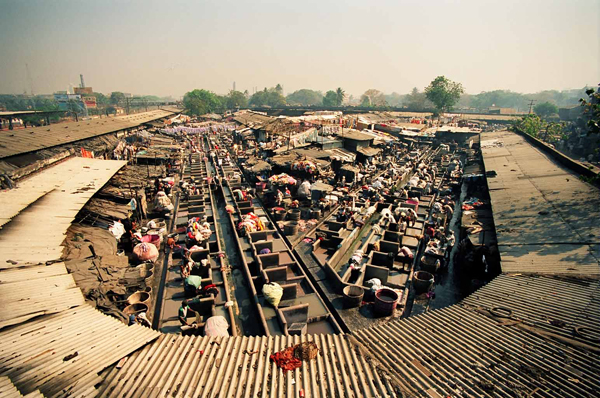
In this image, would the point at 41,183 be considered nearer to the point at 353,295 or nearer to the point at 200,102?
the point at 353,295

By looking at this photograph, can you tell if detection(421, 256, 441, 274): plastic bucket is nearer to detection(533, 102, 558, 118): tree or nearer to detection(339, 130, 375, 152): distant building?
detection(339, 130, 375, 152): distant building

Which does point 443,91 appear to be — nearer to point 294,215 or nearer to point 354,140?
point 354,140

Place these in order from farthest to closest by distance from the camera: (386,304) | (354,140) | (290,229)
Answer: (354,140)
(290,229)
(386,304)

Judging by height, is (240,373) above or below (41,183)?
below

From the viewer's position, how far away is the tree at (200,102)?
291 feet

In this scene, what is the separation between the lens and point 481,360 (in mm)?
5938

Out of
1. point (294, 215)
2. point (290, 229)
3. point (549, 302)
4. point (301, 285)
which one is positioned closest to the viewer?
point (549, 302)

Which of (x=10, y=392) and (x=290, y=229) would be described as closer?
(x=10, y=392)

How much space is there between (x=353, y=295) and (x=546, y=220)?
29.5 feet

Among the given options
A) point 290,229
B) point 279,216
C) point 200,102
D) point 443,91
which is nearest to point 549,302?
point 290,229

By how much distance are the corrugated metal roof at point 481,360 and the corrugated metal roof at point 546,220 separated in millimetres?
4221

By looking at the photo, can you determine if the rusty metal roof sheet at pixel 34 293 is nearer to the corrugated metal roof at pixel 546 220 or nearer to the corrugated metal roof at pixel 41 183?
the corrugated metal roof at pixel 41 183

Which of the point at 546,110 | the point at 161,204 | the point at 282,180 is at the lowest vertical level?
the point at 161,204

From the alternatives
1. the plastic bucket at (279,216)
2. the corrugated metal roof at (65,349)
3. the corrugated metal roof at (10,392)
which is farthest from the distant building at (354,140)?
the corrugated metal roof at (10,392)
